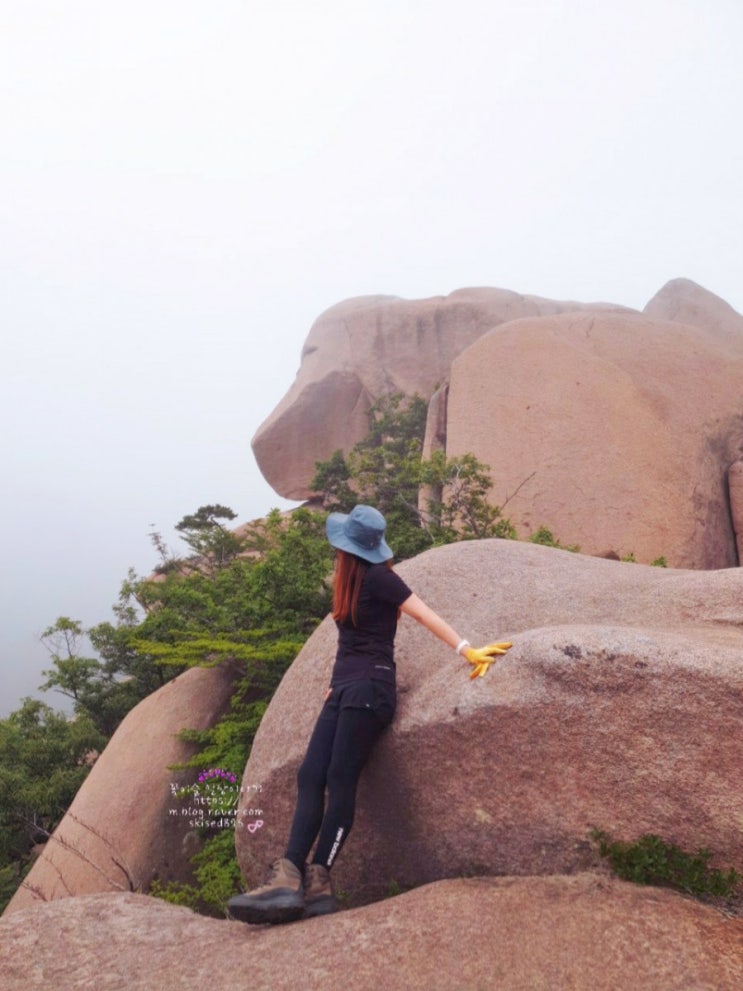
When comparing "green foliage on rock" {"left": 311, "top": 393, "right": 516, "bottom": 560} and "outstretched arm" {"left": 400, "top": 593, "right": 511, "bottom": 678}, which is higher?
"green foliage on rock" {"left": 311, "top": 393, "right": 516, "bottom": 560}

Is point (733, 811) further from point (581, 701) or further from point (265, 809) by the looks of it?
point (265, 809)

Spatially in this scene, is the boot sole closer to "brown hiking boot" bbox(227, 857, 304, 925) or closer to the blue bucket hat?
"brown hiking boot" bbox(227, 857, 304, 925)

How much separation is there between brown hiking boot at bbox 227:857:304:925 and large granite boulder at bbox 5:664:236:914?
12.4ft

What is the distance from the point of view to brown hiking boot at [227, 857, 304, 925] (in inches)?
113

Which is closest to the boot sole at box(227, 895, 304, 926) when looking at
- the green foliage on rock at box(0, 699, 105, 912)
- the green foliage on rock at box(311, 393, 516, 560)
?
the green foliage on rock at box(311, 393, 516, 560)

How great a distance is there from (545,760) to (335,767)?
96 cm

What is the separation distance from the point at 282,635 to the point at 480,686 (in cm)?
498

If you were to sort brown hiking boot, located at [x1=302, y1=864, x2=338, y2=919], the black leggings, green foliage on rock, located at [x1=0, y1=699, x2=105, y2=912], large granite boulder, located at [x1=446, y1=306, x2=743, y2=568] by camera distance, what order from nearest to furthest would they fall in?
1. brown hiking boot, located at [x1=302, y1=864, x2=338, y2=919]
2. the black leggings
3. green foliage on rock, located at [x1=0, y1=699, x2=105, y2=912]
4. large granite boulder, located at [x1=446, y1=306, x2=743, y2=568]

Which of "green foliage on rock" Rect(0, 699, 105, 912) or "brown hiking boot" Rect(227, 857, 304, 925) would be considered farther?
"green foliage on rock" Rect(0, 699, 105, 912)

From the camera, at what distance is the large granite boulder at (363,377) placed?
23.6 m

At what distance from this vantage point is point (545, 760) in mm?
3029

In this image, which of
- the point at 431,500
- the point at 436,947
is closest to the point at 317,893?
the point at 436,947

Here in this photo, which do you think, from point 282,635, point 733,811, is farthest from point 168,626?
point 733,811

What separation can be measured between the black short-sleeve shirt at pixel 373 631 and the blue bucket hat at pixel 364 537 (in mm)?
70
